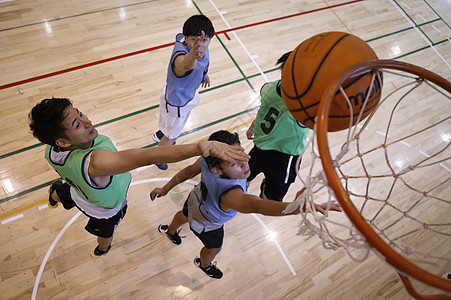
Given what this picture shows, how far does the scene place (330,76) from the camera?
5.01 feet

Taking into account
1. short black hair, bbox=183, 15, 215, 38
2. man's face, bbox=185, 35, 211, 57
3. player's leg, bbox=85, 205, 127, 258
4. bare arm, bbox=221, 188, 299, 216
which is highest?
short black hair, bbox=183, 15, 215, 38

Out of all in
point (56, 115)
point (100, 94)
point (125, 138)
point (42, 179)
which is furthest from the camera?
point (100, 94)

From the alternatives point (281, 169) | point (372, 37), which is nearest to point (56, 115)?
point (281, 169)

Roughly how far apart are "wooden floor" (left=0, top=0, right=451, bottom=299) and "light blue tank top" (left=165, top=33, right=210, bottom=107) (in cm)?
82

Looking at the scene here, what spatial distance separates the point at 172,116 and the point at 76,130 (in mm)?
1348

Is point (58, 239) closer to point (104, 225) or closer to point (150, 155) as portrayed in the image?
point (104, 225)

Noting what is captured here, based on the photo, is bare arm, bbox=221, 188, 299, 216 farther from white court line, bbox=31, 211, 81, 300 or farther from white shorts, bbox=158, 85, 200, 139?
white court line, bbox=31, 211, 81, 300

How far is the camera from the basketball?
154 cm

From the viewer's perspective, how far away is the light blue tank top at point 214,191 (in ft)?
6.47

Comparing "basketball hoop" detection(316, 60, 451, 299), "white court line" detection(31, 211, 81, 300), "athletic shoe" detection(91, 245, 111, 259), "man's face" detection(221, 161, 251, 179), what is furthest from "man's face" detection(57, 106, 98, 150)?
"basketball hoop" detection(316, 60, 451, 299)

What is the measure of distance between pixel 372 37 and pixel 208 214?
4916 mm

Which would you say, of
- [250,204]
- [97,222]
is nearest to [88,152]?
[97,222]

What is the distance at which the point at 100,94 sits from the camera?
3.82m

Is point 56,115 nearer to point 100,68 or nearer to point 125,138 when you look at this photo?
point 125,138
